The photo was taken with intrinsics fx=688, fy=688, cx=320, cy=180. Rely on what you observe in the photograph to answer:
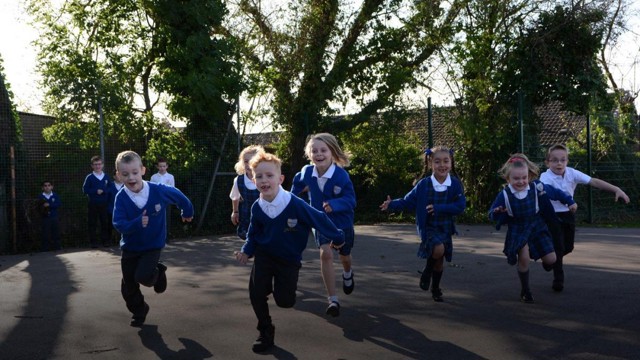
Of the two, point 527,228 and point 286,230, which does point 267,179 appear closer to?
point 286,230

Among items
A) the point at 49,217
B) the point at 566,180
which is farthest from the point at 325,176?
the point at 49,217

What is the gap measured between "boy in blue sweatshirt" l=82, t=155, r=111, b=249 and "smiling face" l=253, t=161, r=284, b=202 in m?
8.53

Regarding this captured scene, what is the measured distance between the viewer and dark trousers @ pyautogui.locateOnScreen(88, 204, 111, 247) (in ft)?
42.0

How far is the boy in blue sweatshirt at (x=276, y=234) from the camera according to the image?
502 centimetres

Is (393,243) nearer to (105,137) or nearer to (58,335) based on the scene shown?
(105,137)

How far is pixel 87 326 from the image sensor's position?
5.55 meters

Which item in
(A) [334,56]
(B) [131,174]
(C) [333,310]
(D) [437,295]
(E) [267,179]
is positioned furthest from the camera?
(A) [334,56]

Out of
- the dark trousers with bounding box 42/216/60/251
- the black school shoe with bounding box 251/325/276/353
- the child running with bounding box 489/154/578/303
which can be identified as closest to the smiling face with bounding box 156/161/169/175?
the dark trousers with bounding box 42/216/60/251

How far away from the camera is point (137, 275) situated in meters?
5.79

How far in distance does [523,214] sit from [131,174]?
3.59 metres

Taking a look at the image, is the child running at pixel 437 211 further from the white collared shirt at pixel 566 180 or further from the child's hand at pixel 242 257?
the child's hand at pixel 242 257

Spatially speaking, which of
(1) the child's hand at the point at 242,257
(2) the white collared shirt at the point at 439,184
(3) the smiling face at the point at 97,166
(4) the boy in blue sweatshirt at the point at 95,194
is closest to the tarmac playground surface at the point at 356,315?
(1) the child's hand at the point at 242,257

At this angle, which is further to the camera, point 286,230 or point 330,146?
point 330,146

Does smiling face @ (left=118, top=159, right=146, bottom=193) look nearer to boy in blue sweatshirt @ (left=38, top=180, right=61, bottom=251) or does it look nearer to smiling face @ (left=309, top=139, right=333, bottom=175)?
smiling face @ (left=309, top=139, right=333, bottom=175)
